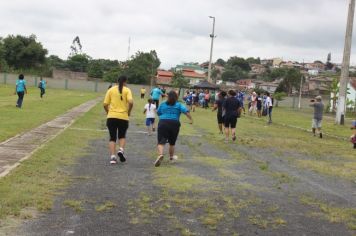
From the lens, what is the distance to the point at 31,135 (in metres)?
13.9

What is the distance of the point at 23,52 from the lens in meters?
81.4

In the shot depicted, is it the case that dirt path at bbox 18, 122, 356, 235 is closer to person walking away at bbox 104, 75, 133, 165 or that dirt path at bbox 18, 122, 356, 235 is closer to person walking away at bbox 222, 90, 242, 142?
person walking away at bbox 104, 75, 133, 165

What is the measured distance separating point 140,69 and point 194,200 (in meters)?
81.8

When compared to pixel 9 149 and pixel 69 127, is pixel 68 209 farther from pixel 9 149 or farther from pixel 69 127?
pixel 69 127

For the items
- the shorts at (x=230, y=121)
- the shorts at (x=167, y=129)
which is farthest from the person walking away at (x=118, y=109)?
the shorts at (x=230, y=121)

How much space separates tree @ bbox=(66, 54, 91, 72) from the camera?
110 m

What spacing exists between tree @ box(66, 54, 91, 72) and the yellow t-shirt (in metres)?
101

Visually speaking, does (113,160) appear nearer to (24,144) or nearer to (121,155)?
(121,155)

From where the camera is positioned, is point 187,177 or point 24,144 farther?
point 24,144

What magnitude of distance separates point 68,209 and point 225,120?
1064 cm

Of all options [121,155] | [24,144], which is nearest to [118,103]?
[121,155]

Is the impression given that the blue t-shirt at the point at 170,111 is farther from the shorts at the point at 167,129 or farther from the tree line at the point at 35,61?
the tree line at the point at 35,61

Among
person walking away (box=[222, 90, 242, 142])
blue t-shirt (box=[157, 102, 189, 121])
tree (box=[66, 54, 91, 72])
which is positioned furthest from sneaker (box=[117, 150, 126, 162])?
tree (box=[66, 54, 91, 72])

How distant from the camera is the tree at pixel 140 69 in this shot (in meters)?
87.2
